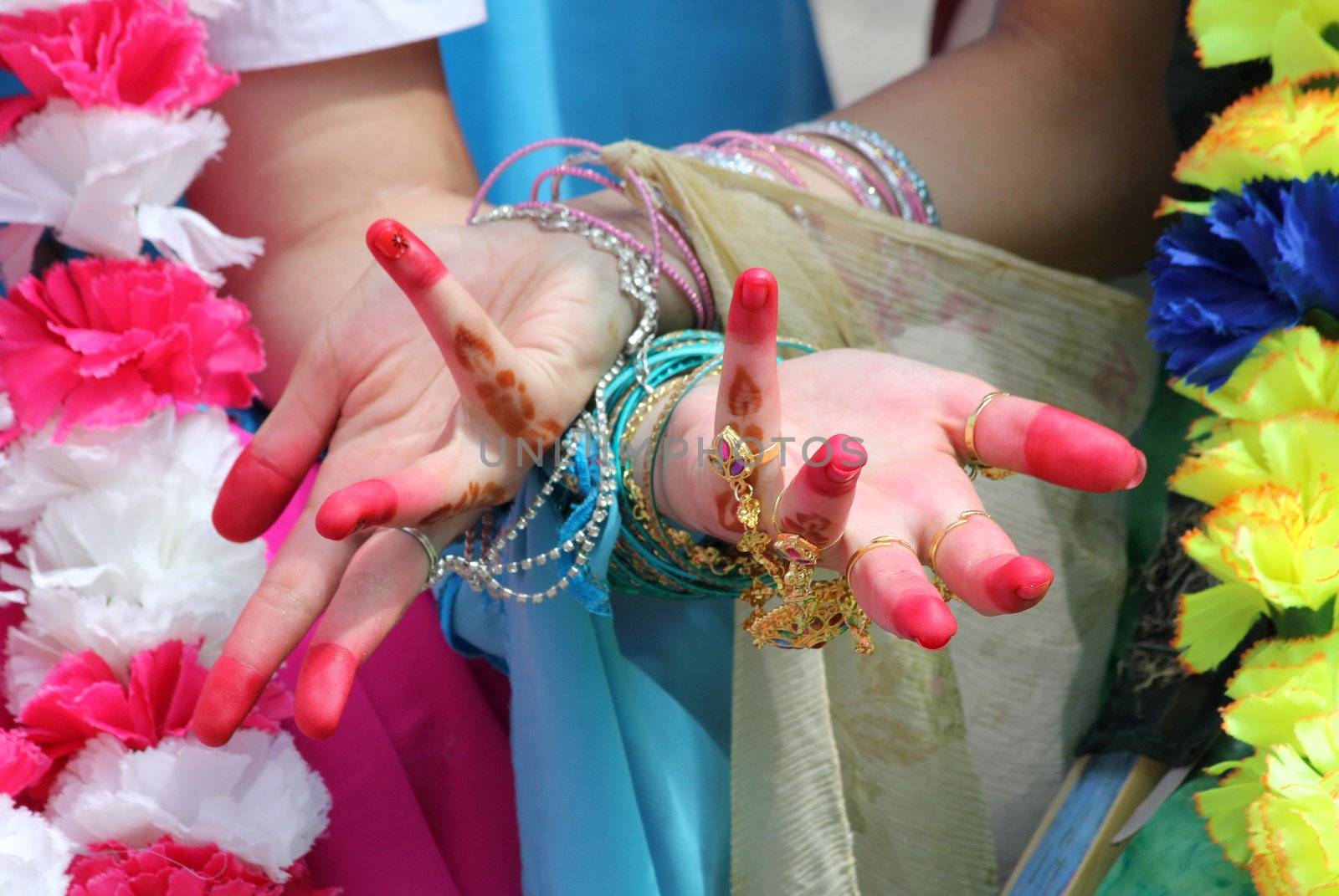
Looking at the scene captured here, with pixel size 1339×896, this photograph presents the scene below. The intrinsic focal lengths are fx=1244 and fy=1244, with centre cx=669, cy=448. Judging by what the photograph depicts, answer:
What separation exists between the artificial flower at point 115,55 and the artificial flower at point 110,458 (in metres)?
0.20

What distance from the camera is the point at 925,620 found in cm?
44

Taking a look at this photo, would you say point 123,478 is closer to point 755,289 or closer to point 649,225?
point 649,225

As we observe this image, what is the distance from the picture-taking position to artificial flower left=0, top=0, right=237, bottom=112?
2.49ft

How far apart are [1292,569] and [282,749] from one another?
54cm

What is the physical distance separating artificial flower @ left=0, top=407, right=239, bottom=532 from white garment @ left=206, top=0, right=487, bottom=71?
248mm

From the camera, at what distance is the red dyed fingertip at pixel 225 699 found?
0.56 m

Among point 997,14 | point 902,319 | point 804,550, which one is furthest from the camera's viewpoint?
point 997,14

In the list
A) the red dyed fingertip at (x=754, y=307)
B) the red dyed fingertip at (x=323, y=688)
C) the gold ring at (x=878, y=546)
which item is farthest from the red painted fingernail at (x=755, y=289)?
the red dyed fingertip at (x=323, y=688)

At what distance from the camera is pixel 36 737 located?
0.69m

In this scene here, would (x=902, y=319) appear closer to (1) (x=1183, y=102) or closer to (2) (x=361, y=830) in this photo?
(1) (x=1183, y=102)

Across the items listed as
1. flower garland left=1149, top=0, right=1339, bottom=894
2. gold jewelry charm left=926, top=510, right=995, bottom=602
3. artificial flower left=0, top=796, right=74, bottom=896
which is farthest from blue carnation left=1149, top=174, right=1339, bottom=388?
artificial flower left=0, top=796, right=74, bottom=896

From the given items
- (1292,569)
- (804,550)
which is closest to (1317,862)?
(1292,569)

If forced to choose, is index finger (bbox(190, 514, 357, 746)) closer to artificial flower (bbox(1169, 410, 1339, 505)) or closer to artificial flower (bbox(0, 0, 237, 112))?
artificial flower (bbox(0, 0, 237, 112))

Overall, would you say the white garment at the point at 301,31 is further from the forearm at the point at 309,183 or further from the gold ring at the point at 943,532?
the gold ring at the point at 943,532
